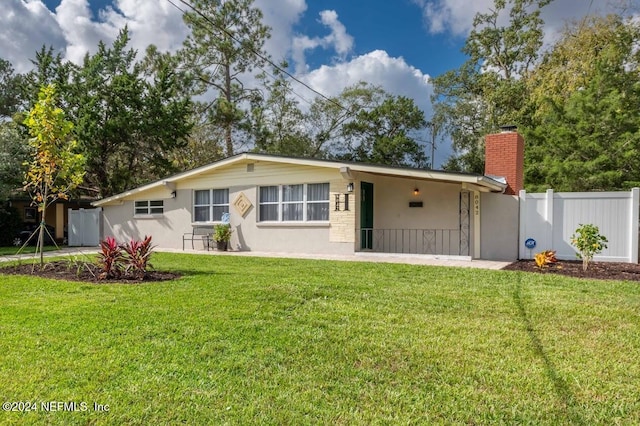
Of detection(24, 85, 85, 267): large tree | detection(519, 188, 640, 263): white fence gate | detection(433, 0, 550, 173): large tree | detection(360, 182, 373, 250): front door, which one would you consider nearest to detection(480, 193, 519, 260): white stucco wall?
detection(519, 188, 640, 263): white fence gate

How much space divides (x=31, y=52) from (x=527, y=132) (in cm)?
2283

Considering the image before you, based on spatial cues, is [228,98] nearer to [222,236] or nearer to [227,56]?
[227,56]

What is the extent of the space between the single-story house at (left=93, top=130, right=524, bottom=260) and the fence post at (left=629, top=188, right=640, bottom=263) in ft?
7.83

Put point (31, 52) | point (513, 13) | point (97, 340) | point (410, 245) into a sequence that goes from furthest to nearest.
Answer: point (513, 13), point (31, 52), point (410, 245), point (97, 340)

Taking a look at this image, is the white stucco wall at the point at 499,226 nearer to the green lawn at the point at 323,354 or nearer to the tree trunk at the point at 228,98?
the green lawn at the point at 323,354

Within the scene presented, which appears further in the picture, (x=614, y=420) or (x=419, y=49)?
(x=419, y=49)

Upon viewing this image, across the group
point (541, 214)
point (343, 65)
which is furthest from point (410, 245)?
point (343, 65)

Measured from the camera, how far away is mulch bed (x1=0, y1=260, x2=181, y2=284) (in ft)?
23.1

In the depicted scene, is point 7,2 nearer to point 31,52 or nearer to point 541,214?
point 31,52

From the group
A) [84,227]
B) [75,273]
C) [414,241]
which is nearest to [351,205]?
[414,241]

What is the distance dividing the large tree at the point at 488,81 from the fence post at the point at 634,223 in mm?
12600

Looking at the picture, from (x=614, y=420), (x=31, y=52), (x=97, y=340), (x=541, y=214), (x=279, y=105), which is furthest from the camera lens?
(x=279, y=105)

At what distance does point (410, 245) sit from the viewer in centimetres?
1245

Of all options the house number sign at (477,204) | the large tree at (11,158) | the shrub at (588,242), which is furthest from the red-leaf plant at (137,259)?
the large tree at (11,158)
